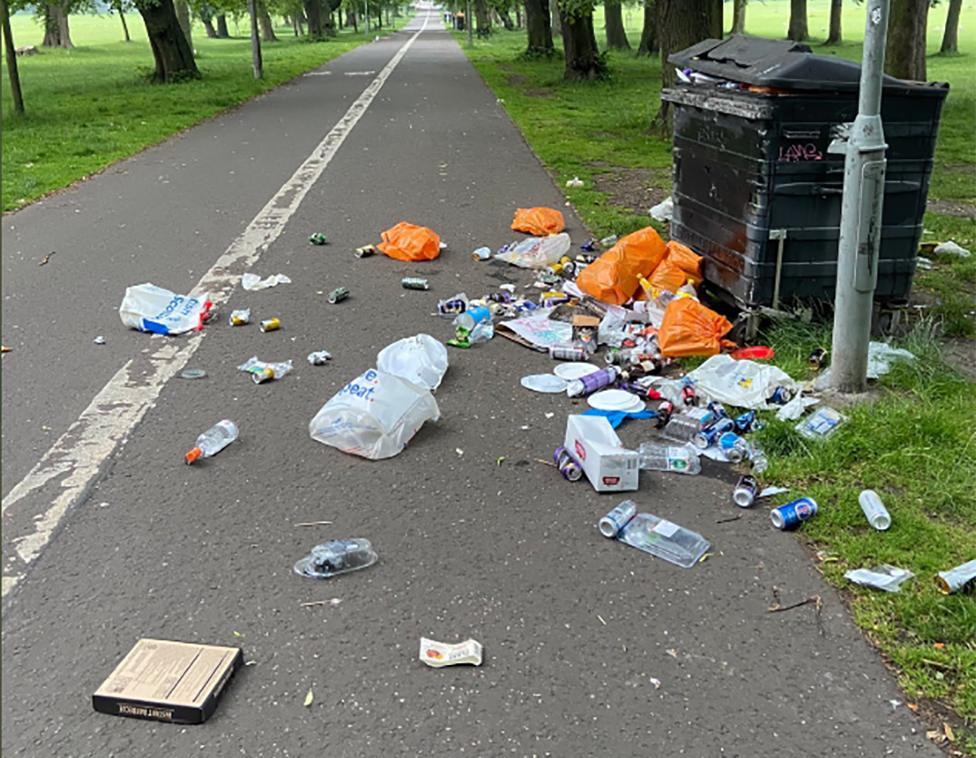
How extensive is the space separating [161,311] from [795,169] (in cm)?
380

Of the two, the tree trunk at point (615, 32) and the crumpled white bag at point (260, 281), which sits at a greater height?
the tree trunk at point (615, 32)

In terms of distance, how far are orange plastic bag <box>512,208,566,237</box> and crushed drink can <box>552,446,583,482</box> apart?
426 centimetres

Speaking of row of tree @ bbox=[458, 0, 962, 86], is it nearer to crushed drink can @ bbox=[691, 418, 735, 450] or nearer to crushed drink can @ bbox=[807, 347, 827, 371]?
crushed drink can @ bbox=[807, 347, 827, 371]

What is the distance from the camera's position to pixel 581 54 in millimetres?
23734

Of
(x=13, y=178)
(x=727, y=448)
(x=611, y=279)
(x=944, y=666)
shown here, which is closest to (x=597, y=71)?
(x=13, y=178)

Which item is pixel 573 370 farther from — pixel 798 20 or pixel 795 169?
pixel 798 20

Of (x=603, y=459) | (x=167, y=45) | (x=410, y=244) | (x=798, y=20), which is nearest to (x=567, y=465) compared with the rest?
(x=603, y=459)

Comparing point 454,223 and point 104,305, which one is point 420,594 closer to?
point 104,305

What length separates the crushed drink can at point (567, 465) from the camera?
3855mm

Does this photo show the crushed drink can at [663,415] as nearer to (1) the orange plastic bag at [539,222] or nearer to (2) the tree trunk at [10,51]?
(1) the orange plastic bag at [539,222]

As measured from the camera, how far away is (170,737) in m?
2.45

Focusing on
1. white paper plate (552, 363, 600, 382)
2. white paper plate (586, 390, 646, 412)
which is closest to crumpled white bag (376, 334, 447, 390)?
white paper plate (552, 363, 600, 382)

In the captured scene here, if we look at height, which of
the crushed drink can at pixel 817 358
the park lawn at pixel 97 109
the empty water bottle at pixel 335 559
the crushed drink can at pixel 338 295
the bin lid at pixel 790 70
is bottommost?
the crushed drink can at pixel 817 358

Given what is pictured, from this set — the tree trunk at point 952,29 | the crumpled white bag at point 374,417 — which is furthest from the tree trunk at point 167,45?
the tree trunk at point 952,29
